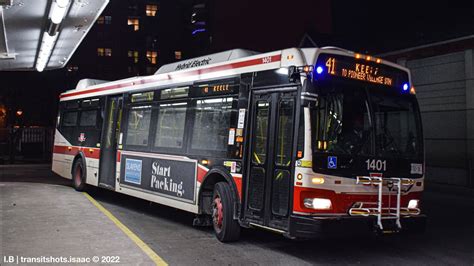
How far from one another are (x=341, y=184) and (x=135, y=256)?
10.4ft

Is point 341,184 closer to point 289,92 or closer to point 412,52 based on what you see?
point 289,92

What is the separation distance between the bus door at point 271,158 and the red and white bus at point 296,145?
2 cm

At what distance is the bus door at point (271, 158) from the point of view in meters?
7.15

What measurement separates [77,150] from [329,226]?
424 inches

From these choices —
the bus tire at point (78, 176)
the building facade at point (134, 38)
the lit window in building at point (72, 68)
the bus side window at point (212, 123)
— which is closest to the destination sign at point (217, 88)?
the bus side window at point (212, 123)

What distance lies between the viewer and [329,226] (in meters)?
6.70

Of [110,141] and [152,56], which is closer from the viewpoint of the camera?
[110,141]

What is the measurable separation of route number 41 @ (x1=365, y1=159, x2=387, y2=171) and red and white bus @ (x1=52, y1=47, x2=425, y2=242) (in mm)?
22

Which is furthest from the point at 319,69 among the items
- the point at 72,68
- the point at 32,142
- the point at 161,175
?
the point at 72,68

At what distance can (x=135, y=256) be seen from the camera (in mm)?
7109

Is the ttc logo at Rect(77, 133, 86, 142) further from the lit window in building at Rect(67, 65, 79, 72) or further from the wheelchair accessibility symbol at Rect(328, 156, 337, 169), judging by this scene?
the lit window in building at Rect(67, 65, 79, 72)

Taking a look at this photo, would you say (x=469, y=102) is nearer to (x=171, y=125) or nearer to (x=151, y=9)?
(x=171, y=125)

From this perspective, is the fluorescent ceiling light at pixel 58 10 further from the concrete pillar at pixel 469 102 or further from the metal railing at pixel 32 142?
the metal railing at pixel 32 142

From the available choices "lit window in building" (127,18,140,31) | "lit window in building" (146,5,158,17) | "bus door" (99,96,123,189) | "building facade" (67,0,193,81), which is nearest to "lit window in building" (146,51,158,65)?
"building facade" (67,0,193,81)
